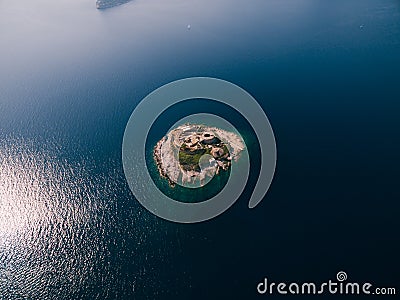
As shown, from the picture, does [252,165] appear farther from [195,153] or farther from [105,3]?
[105,3]

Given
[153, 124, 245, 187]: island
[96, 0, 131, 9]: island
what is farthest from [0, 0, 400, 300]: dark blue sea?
[96, 0, 131, 9]: island

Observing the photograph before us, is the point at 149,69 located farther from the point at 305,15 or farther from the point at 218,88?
the point at 305,15

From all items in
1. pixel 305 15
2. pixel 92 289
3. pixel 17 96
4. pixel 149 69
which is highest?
pixel 305 15

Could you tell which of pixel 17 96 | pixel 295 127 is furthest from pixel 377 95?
pixel 17 96

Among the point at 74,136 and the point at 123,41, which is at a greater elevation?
the point at 123,41

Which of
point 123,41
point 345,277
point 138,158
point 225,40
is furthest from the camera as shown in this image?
point 123,41

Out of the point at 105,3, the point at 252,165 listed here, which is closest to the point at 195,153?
the point at 252,165

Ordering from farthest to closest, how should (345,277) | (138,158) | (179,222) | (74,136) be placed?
(74,136), (138,158), (179,222), (345,277)
